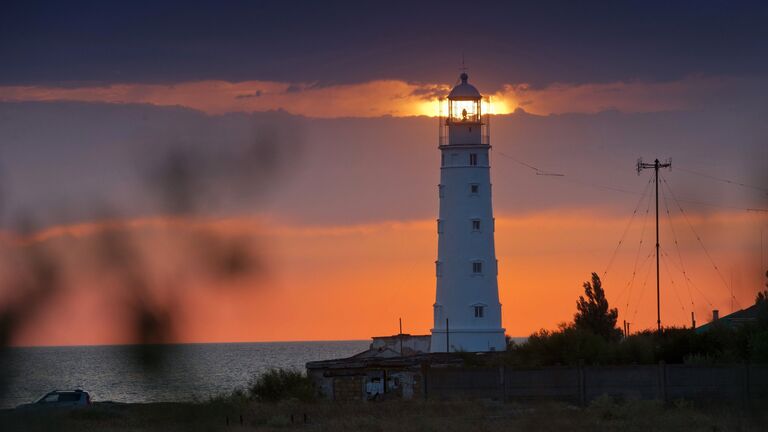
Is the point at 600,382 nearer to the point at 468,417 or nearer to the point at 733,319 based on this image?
the point at 468,417

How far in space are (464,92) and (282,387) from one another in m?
19.8

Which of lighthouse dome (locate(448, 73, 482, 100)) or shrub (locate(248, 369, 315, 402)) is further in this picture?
lighthouse dome (locate(448, 73, 482, 100))

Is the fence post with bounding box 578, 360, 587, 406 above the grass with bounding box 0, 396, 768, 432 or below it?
above

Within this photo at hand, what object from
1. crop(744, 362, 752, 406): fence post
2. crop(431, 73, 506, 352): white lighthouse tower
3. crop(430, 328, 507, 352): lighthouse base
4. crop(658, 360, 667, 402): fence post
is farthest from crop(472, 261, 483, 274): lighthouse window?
crop(744, 362, 752, 406): fence post

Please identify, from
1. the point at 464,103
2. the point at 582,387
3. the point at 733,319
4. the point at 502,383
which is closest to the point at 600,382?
the point at 582,387

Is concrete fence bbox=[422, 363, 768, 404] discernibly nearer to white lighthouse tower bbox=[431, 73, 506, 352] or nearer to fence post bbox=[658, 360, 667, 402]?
fence post bbox=[658, 360, 667, 402]

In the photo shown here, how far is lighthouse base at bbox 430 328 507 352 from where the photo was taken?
53.9 meters

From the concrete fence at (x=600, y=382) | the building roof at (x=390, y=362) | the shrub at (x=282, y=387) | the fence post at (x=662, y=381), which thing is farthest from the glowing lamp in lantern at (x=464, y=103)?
the fence post at (x=662, y=381)

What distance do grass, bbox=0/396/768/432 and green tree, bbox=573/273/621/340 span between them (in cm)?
1837

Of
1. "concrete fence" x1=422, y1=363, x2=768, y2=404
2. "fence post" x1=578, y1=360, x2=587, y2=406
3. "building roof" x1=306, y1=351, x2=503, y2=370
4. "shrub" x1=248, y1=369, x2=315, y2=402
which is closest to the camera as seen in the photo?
"concrete fence" x1=422, y1=363, x2=768, y2=404

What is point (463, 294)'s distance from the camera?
54.1 metres

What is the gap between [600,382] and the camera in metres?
36.4

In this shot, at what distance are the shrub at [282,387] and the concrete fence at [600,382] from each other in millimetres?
4948

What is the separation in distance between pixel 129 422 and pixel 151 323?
26491 millimetres
